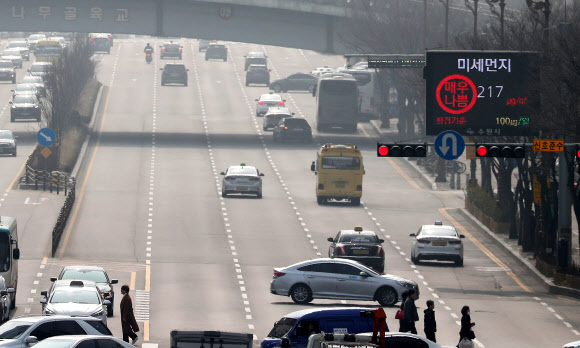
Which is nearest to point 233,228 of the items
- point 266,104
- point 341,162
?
point 341,162

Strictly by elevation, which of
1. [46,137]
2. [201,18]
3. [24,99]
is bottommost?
[46,137]

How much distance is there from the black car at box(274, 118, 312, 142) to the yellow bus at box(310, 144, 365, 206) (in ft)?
71.6

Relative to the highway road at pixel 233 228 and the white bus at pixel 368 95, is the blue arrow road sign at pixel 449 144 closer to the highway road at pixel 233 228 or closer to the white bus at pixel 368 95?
the highway road at pixel 233 228

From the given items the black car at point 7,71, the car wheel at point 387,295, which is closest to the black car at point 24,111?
the black car at point 7,71

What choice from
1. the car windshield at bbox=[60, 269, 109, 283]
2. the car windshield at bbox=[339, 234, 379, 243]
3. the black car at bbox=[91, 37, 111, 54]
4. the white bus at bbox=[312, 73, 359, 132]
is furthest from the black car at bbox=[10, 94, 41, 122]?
the car windshield at bbox=[60, 269, 109, 283]

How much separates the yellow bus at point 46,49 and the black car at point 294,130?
154 feet

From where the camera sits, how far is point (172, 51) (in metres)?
132

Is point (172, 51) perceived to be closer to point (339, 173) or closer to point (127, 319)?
point (339, 173)

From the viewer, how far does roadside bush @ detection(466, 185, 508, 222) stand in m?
56.6

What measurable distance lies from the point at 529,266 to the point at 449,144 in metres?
10.2

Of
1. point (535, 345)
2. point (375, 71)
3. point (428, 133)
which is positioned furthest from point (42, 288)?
point (375, 71)

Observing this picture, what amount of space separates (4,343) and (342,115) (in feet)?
218

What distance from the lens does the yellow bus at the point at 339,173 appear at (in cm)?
6209

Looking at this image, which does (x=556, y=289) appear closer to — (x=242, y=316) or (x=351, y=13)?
(x=242, y=316)
